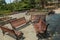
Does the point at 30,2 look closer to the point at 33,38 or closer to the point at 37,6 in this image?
the point at 37,6

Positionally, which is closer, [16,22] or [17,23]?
[17,23]

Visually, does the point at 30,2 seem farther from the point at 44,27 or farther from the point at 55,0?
the point at 44,27

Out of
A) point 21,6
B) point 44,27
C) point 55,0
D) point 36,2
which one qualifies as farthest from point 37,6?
point 44,27

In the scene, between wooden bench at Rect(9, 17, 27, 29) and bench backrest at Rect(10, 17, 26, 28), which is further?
bench backrest at Rect(10, 17, 26, 28)

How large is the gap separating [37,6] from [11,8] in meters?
7.37

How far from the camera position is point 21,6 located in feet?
162

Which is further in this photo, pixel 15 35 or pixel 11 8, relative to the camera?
pixel 11 8

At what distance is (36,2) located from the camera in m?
52.0

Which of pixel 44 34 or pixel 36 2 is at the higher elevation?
pixel 44 34

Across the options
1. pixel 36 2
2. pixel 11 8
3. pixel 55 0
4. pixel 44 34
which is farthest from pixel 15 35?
pixel 55 0

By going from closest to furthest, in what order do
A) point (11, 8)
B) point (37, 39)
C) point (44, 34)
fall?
point (37, 39)
point (44, 34)
point (11, 8)

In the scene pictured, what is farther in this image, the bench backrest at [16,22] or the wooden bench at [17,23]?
the bench backrest at [16,22]

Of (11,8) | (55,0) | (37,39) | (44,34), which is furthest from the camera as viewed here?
(55,0)

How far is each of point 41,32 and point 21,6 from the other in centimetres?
3208
